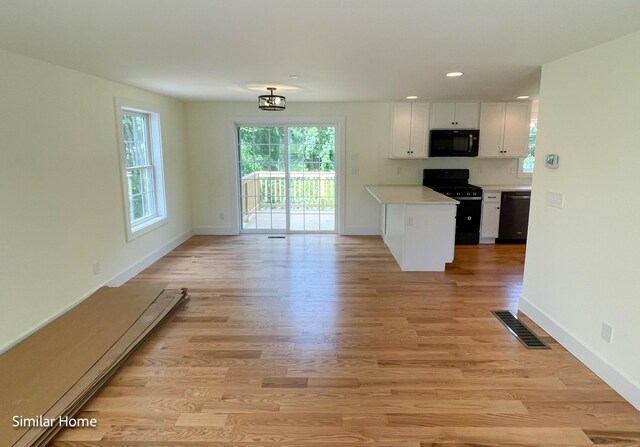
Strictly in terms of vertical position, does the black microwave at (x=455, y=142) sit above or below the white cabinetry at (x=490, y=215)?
above

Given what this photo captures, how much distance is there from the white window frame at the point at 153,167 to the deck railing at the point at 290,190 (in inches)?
63.3

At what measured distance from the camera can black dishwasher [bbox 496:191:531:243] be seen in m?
6.04

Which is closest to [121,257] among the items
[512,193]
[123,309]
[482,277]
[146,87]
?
[123,309]

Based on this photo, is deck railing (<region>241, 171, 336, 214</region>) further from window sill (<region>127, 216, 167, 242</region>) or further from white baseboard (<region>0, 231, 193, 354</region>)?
window sill (<region>127, 216, 167, 242</region>)

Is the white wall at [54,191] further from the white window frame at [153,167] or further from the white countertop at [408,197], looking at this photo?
the white countertop at [408,197]

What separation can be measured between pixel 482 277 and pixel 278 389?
313cm

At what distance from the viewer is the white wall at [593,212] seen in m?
2.32

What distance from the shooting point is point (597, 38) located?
7.99ft

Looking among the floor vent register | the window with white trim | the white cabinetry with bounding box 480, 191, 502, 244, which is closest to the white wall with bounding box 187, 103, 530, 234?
the window with white trim

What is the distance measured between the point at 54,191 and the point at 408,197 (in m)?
3.83

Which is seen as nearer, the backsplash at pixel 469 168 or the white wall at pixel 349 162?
the white wall at pixel 349 162

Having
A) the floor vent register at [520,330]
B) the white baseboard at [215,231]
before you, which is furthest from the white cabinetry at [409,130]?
the floor vent register at [520,330]

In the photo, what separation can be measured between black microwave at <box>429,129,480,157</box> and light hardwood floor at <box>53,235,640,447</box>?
8.41 ft

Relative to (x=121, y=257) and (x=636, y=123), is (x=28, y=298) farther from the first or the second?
(x=636, y=123)
